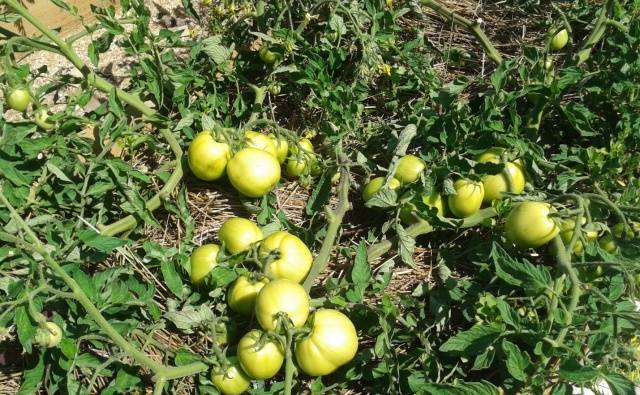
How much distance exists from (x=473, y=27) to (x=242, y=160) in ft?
4.69

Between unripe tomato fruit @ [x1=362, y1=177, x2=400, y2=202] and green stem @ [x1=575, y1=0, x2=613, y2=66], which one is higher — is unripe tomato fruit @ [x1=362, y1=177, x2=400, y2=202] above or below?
below

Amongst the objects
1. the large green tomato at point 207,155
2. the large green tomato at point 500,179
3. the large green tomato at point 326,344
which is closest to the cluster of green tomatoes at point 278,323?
the large green tomato at point 326,344

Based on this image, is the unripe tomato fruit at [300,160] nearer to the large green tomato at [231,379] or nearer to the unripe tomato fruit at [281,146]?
the unripe tomato fruit at [281,146]

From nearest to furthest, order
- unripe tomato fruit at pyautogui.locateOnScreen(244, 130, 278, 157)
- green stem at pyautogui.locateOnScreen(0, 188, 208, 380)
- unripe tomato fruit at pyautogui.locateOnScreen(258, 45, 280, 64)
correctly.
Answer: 1. green stem at pyautogui.locateOnScreen(0, 188, 208, 380)
2. unripe tomato fruit at pyautogui.locateOnScreen(244, 130, 278, 157)
3. unripe tomato fruit at pyautogui.locateOnScreen(258, 45, 280, 64)

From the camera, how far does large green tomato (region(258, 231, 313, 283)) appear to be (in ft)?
6.07

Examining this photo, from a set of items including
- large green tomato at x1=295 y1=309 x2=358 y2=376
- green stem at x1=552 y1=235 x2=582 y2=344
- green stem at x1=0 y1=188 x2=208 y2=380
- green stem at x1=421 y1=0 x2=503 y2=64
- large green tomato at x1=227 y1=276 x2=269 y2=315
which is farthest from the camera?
green stem at x1=421 y1=0 x2=503 y2=64

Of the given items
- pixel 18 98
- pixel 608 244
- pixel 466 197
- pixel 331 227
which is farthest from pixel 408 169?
pixel 18 98

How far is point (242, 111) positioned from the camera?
241 centimetres

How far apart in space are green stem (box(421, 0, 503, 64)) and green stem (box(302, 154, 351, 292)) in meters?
1.00

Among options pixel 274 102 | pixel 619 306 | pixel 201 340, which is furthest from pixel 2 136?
pixel 619 306

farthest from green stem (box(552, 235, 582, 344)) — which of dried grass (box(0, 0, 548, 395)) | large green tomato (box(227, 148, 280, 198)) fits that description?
large green tomato (box(227, 148, 280, 198))

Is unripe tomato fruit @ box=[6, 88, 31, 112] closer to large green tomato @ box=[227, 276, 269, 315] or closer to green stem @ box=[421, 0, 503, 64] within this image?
large green tomato @ box=[227, 276, 269, 315]

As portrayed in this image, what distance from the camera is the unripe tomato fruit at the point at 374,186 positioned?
212 cm

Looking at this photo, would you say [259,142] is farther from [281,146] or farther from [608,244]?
[608,244]
